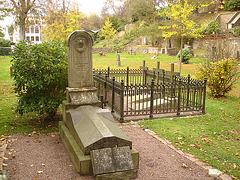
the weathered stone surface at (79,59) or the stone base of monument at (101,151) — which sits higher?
the weathered stone surface at (79,59)

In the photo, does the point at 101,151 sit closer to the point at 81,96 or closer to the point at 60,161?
the point at 60,161

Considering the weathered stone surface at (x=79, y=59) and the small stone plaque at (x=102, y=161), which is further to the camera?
the weathered stone surface at (x=79, y=59)

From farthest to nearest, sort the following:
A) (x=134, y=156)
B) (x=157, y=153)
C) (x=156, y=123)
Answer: (x=156, y=123) → (x=157, y=153) → (x=134, y=156)

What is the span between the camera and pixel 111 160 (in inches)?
176

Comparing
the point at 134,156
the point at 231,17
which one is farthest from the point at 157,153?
the point at 231,17

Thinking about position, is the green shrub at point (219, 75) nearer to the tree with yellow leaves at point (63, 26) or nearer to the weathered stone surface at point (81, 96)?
the weathered stone surface at point (81, 96)

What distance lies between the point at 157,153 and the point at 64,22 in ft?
112

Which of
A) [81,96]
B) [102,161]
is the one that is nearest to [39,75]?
[81,96]

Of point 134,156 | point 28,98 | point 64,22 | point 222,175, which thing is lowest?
point 222,175

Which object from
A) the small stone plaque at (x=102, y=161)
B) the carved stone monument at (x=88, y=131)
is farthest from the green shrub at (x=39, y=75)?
the small stone plaque at (x=102, y=161)

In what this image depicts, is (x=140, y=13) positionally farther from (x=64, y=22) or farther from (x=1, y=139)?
(x=1, y=139)

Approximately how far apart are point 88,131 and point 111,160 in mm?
884

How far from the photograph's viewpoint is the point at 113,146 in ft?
15.5

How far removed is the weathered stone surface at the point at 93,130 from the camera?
4.63m
